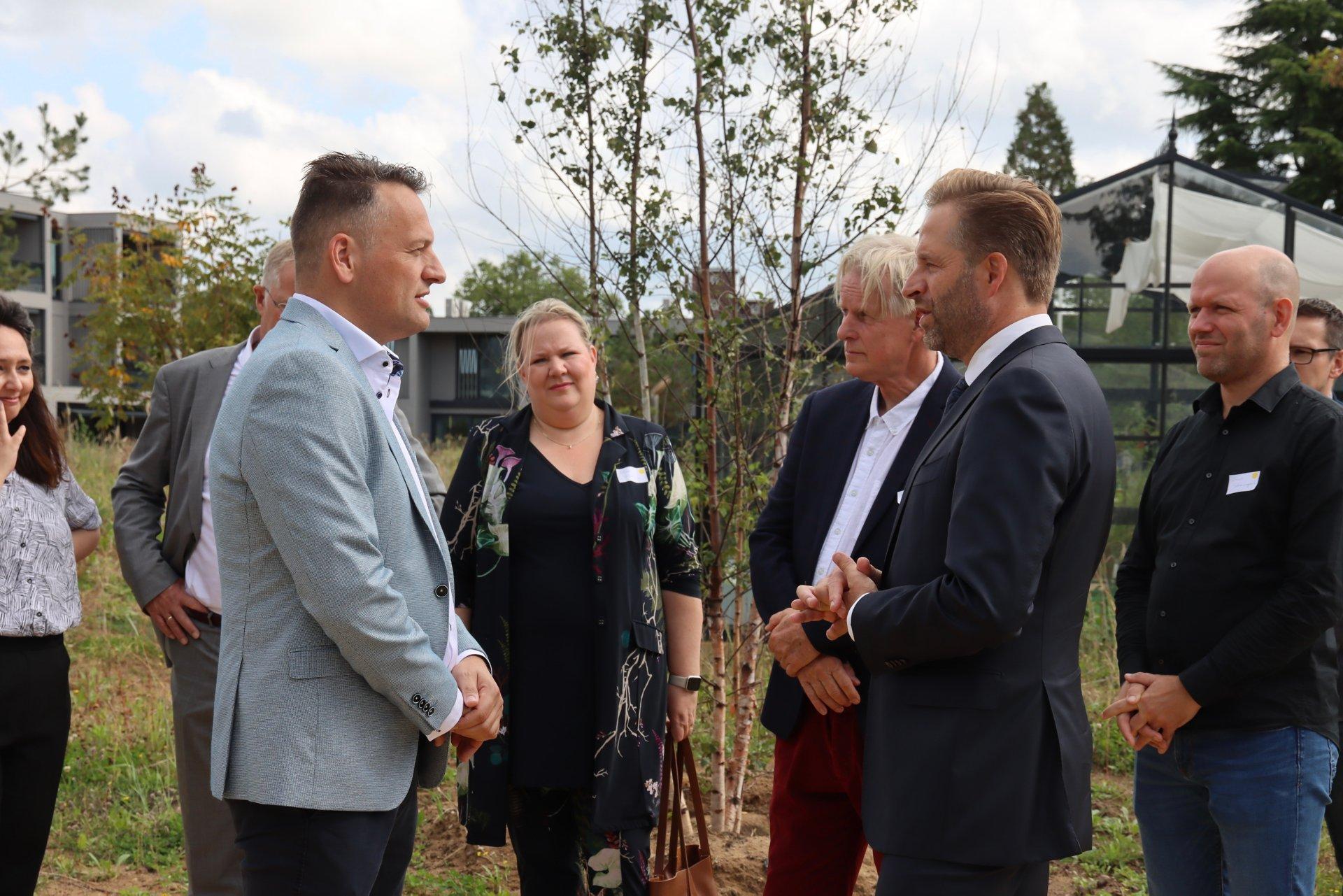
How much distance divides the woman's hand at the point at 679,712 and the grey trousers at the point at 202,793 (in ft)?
4.73

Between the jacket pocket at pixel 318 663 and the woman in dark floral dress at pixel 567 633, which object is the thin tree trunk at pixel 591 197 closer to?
the woman in dark floral dress at pixel 567 633

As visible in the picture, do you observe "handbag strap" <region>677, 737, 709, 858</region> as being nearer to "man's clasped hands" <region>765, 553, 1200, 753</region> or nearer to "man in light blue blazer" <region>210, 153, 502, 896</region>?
"man's clasped hands" <region>765, 553, 1200, 753</region>

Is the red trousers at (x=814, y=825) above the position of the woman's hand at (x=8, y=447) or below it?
below

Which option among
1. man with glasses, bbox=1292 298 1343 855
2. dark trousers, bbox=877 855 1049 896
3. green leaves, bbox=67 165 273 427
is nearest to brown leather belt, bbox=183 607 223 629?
dark trousers, bbox=877 855 1049 896

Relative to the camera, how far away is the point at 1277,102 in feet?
104

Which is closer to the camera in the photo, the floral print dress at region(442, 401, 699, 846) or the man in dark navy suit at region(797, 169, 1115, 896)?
the man in dark navy suit at region(797, 169, 1115, 896)

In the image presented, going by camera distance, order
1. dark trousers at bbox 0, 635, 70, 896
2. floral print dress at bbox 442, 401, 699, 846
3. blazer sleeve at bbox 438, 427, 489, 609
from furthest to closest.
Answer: blazer sleeve at bbox 438, 427, 489, 609
floral print dress at bbox 442, 401, 699, 846
dark trousers at bbox 0, 635, 70, 896

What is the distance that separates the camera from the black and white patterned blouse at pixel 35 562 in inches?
131

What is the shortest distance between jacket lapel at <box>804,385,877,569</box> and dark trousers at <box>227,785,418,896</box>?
1.46 meters

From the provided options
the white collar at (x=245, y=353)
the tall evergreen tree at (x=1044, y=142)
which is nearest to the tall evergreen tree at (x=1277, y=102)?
the tall evergreen tree at (x=1044, y=142)

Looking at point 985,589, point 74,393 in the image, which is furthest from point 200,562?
point 74,393

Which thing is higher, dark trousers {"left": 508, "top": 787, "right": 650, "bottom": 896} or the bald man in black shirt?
the bald man in black shirt

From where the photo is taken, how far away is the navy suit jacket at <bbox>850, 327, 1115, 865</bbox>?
2.14 meters

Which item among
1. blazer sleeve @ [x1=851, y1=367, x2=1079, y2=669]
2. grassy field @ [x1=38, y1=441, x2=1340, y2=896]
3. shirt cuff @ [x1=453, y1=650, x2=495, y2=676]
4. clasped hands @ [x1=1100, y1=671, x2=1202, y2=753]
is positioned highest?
blazer sleeve @ [x1=851, y1=367, x2=1079, y2=669]
